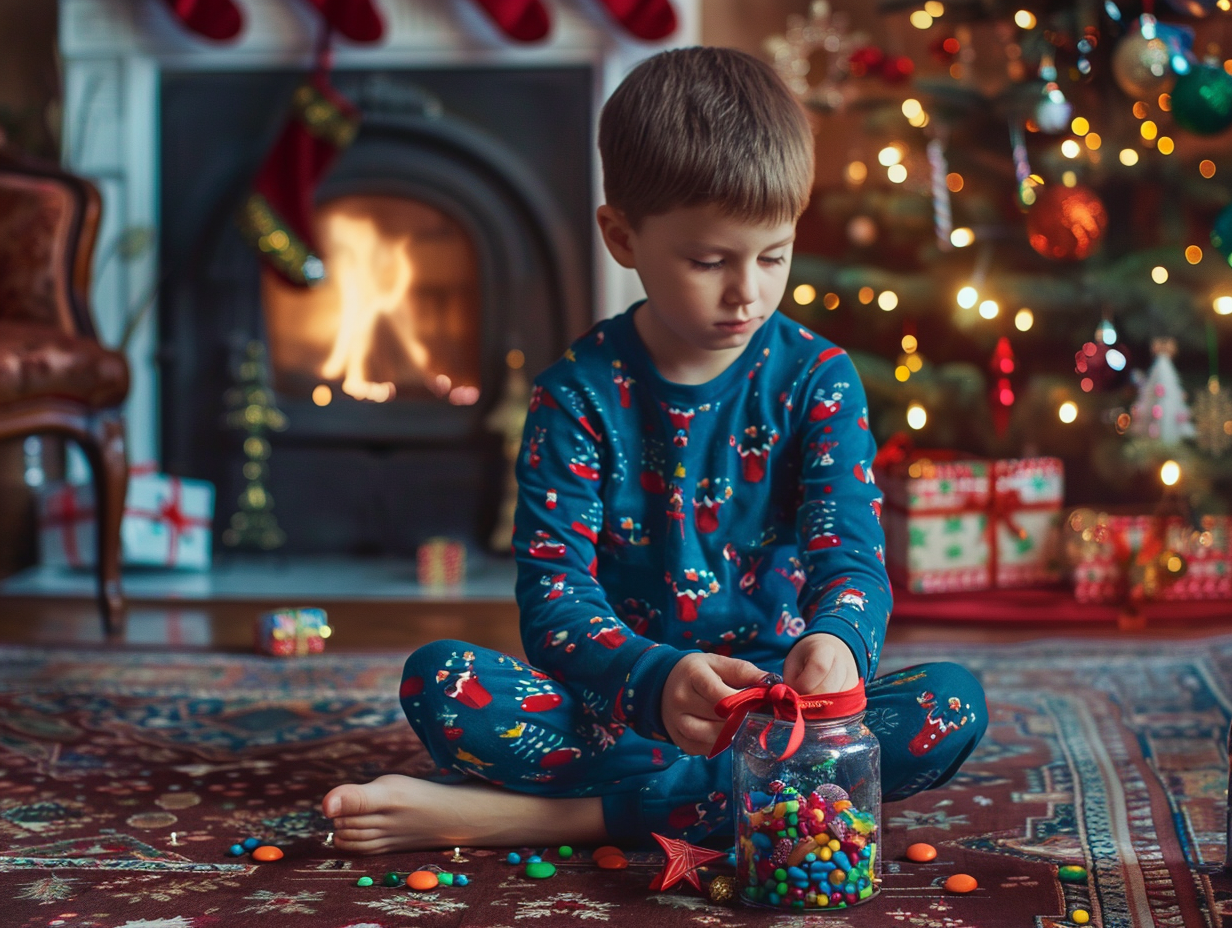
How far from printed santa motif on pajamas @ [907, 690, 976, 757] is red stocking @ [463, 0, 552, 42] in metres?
1.97

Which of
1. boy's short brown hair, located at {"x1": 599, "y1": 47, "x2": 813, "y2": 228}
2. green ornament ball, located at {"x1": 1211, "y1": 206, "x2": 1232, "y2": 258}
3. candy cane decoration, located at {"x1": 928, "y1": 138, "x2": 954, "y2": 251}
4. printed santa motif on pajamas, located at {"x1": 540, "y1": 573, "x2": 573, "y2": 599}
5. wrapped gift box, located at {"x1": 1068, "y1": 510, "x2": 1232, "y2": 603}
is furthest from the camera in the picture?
candy cane decoration, located at {"x1": 928, "y1": 138, "x2": 954, "y2": 251}

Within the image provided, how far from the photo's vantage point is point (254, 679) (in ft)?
6.00

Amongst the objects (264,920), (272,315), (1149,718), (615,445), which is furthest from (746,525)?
(272,315)

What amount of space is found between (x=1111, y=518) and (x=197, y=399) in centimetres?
192

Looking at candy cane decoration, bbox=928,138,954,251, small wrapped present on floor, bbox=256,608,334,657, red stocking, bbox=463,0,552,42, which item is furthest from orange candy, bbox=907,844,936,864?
red stocking, bbox=463,0,552,42

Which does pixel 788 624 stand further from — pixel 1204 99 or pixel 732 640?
pixel 1204 99

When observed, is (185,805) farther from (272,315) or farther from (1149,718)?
(272,315)

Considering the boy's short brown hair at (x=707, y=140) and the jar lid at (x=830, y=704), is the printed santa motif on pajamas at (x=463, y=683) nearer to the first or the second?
the jar lid at (x=830, y=704)

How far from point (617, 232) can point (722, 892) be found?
57 cm

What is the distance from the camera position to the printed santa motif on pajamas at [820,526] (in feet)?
3.69

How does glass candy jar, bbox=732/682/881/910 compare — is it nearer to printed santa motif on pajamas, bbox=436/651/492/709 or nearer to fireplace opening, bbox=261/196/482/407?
printed santa motif on pajamas, bbox=436/651/492/709

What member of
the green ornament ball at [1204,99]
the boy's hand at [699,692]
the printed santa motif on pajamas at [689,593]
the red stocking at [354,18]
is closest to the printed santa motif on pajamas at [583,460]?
the printed santa motif on pajamas at [689,593]

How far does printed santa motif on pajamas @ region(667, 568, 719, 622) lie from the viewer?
3.92ft

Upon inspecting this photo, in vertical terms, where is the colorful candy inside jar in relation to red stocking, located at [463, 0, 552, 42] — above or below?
below
